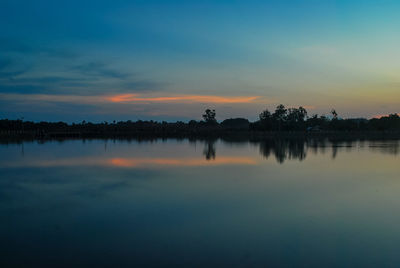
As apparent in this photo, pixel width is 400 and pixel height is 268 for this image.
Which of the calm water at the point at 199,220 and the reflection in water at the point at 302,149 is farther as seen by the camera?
the reflection in water at the point at 302,149

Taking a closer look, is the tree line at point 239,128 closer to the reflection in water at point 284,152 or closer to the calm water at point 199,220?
the reflection in water at point 284,152

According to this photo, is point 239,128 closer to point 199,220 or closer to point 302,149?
point 302,149

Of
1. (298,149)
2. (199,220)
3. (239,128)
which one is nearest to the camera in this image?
(199,220)

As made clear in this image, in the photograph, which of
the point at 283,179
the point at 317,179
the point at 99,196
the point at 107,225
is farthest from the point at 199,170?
the point at 107,225

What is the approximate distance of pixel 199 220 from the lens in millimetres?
6664

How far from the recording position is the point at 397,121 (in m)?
60.2

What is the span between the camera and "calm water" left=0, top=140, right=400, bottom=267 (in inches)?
192

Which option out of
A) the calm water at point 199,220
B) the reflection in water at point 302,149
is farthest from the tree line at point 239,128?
the calm water at point 199,220

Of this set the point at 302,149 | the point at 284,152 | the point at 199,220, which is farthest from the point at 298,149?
the point at 199,220

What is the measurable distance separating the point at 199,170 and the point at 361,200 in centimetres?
708

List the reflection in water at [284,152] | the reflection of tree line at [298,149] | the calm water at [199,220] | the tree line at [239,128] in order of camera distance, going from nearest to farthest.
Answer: the calm water at [199,220]
the reflection in water at [284,152]
the reflection of tree line at [298,149]
the tree line at [239,128]

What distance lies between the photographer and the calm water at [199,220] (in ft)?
16.0

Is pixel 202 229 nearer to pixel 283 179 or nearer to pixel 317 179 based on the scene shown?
pixel 283 179

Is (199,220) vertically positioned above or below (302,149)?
below
